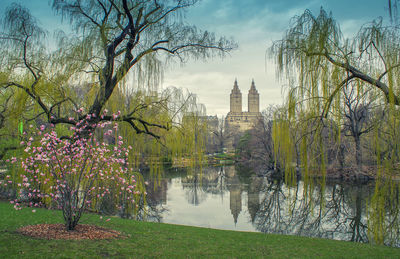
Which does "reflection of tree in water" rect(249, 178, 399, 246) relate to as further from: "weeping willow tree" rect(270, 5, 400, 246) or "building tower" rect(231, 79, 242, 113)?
"building tower" rect(231, 79, 242, 113)

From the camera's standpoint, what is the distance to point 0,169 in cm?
A: 1633

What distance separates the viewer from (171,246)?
19.9 ft

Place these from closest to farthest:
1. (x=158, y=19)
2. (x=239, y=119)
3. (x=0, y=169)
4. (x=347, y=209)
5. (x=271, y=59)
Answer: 1. (x=271, y=59)
2. (x=158, y=19)
3. (x=347, y=209)
4. (x=0, y=169)
5. (x=239, y=119)

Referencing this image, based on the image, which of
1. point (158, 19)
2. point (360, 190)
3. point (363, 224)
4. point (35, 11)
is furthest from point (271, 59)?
point (360, 190)

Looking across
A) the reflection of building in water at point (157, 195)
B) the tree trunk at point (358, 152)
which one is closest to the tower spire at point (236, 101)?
the tree trunk at point (358, 152)

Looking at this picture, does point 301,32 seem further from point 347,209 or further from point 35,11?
point 347,209

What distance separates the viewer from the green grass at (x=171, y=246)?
15.7 ft

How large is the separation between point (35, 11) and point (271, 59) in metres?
5.72

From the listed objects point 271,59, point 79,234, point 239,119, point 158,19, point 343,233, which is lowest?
point 343,233

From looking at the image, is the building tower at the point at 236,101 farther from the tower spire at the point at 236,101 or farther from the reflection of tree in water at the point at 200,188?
the reflection of tree in water at the point at 200,188

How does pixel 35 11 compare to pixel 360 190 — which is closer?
pixel 35 11

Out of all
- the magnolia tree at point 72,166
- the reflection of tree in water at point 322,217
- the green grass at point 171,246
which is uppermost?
the magnolia tree at point 72,166

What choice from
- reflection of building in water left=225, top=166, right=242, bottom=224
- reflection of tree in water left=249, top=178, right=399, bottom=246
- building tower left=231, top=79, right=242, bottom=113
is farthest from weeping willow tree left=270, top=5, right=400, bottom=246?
building tower left=231, top=79, right=242, bottom=113

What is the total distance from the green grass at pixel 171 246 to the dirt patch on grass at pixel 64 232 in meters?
0.23
